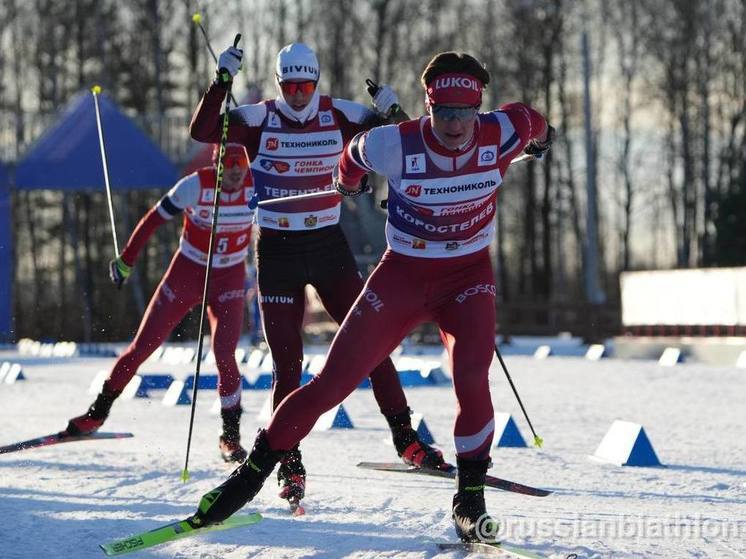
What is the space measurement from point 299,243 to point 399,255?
1.27 meters

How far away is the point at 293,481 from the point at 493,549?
1.34 m

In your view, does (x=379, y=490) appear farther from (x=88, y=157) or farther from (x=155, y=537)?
(x=88, y=157)

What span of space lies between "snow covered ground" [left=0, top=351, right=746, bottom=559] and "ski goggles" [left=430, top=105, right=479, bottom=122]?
5.25ft

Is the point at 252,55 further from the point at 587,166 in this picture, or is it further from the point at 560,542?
the point at 560,542

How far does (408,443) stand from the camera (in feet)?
19.4

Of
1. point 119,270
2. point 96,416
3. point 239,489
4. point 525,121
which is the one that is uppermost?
point 525,121

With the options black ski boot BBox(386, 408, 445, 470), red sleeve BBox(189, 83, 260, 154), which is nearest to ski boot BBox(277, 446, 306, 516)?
black ski boot BBox(386, 408, 445, 470)

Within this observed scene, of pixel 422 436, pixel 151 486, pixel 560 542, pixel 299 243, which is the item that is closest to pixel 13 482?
pixel 151 486

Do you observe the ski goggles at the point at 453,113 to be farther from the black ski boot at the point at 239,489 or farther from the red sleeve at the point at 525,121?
the black ski boot at the point at 239,489

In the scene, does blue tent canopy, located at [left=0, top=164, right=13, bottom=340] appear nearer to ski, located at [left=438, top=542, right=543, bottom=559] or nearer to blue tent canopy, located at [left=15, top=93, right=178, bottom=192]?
blue tent canopy, located at [left=15, top=93, right=178, bottom=192]

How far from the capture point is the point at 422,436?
718cm

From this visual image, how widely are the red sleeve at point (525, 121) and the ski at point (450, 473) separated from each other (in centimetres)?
154

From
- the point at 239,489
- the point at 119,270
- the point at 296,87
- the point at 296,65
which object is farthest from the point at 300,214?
the point at 119,270

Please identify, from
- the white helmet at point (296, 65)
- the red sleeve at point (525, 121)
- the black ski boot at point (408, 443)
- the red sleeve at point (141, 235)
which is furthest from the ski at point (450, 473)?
the red sleeve at point (141, 235)
